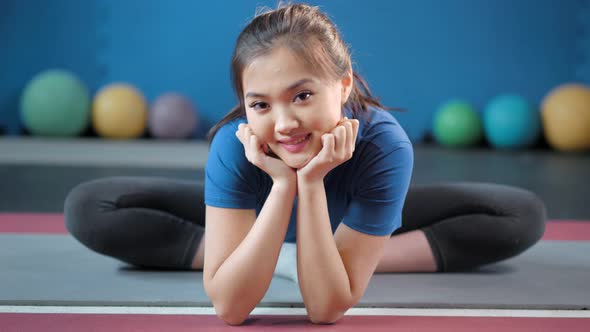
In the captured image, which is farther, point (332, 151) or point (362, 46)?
point (362, 46)

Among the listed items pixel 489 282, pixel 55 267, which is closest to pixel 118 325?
pixel 55 267

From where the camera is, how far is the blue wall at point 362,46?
19.0 ft

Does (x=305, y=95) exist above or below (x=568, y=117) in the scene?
above

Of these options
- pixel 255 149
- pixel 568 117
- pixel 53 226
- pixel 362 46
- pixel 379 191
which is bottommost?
pixel 568 117

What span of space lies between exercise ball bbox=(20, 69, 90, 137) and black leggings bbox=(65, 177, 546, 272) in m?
3.68

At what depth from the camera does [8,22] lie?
575 centimetres

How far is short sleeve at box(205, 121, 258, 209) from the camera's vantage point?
1.48 m

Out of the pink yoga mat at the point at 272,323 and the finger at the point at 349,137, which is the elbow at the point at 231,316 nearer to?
the pink yoga mat at the point at 272,323

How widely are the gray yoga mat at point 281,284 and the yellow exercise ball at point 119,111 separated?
342 centimetres

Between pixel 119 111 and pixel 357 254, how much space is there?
431 centimetres

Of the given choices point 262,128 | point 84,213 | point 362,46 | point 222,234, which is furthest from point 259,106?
point 362,46

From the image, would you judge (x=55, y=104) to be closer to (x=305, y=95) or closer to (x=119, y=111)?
(x=119, y=111)

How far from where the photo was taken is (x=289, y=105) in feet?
4.41

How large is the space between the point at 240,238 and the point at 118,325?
28 cm
